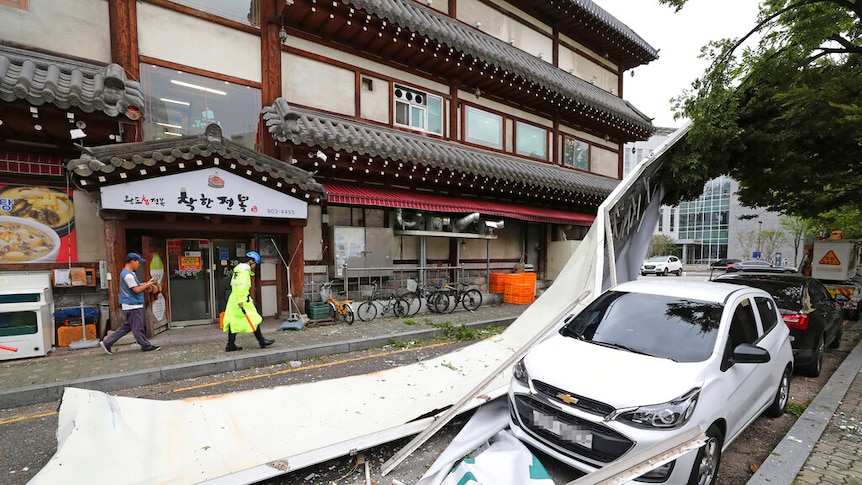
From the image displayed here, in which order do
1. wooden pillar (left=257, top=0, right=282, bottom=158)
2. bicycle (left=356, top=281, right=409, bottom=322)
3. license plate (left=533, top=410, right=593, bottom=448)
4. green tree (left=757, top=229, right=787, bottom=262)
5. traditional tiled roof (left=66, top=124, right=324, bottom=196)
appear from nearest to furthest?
1. license plate (left=533, top=410, right=593, bottom=448)
2. traditional tiled roof (left=66, top=124, right=324, bottom=196)
3. wooden pillar (left=257, top=0, right=282, bottom=158)
4. bicycle (left=356, top=281, right=409, bottom=322)
5. green tree (left=757, top=229, right=787, bottom=262)

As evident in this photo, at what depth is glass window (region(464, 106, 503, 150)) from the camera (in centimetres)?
1224

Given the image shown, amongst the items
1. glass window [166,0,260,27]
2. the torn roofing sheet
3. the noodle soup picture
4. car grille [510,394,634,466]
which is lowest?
the torn roofing sheet

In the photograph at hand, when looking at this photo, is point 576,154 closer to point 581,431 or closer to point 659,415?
point 659,415

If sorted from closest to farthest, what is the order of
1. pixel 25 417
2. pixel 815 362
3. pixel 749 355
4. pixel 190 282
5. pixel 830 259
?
1. pixel 749 355
2. pixel 25 417
3. pixel 815 362
4. pixel 190 282
5. pixel 830 259

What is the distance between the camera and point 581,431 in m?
2.88

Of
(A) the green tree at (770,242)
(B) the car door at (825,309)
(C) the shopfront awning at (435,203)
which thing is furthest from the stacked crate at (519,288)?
(A) the green tree at (770,242)

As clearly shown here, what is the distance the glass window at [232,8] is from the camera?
7953 millimetres

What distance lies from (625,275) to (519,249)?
21.0ft

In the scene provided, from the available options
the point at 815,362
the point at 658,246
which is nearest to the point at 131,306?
the point at 815,362

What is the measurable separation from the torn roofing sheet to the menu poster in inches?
186

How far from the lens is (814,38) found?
7250 millimetres

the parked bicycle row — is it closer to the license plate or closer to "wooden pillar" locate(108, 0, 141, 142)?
"wooden pillar" locate(108, 0, 141, 142)

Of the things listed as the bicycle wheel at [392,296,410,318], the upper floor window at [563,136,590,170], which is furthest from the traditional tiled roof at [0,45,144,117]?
the upper floor window at [563,136,590,170]

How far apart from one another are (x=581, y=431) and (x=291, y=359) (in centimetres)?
520
